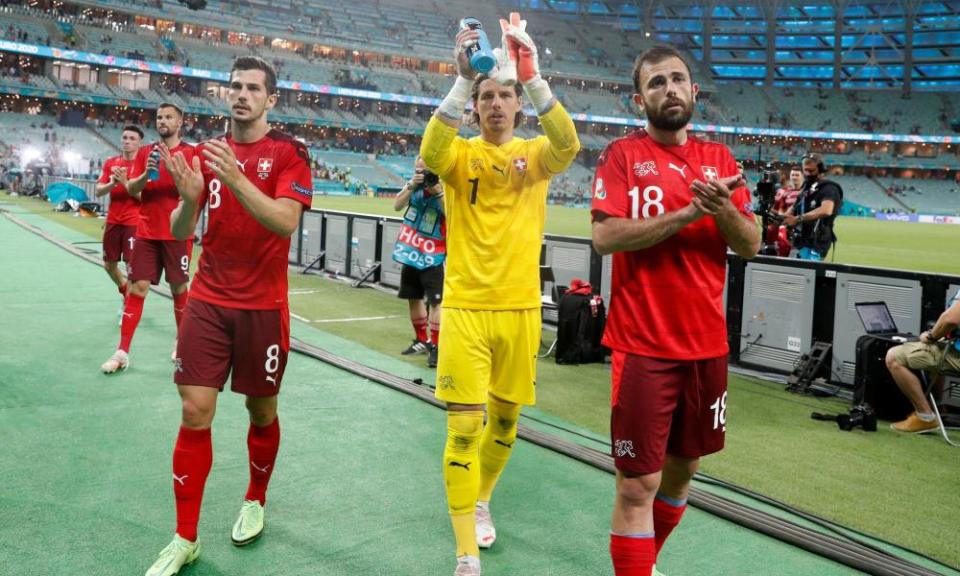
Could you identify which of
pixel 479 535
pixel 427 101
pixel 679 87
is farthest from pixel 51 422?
pixel 427 101

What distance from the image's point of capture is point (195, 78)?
6244 cm

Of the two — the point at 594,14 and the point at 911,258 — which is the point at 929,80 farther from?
the point at 911,258

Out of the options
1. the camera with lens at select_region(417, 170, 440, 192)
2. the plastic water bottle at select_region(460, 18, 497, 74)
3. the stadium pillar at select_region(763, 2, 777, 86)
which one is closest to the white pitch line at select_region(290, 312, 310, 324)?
the camera with lens at select_region(417, 170, 440, 192)

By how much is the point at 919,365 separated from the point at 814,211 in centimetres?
350

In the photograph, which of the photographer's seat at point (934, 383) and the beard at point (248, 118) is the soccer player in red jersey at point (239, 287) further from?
the photographer's seat at point (934, 383)

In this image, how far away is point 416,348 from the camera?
8.29 metres

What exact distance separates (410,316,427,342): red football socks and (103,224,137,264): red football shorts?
306 cm

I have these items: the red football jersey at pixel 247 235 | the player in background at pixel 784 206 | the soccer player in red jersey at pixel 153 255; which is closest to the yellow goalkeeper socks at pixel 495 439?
the red football jersey at pixel 247 235

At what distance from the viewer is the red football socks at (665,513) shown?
3.02m

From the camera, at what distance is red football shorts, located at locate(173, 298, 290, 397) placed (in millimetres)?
3311

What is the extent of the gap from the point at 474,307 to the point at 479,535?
1086 mm

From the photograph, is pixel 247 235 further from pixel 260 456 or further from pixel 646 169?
pixel 646 169

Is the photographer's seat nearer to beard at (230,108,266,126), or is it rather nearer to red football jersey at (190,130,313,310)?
red football jersey at (190,130,313,310)

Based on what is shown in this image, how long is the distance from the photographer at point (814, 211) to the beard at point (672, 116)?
22.1ft
